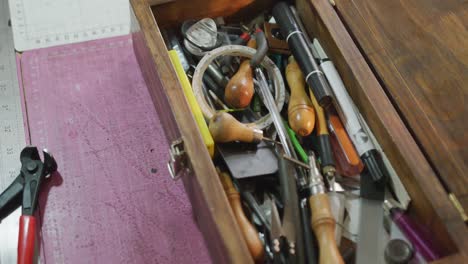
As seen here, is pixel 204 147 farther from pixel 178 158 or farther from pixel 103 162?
pixel 103 162

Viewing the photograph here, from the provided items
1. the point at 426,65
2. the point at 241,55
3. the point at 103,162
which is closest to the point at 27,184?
the point at 103,162

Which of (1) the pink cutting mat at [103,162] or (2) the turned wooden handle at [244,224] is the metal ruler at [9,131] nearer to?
(1) the pink cutting mat at [103,162]

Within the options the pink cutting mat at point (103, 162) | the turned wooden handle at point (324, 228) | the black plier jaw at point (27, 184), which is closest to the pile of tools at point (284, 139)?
the turned wooden handle at point (324, 228)

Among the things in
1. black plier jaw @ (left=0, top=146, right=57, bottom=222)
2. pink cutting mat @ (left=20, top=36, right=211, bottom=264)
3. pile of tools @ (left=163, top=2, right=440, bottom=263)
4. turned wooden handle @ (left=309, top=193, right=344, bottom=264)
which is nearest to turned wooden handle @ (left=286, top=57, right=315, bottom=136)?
pile of tools @ (left=163, top=2, right=440, bottom=263)

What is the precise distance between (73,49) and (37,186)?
0.91 feet

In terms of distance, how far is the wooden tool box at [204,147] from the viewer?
1.98 ft

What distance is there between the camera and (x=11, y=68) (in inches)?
36.7

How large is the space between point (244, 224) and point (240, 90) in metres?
0.19

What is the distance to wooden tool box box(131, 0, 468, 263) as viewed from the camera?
603 millimetres

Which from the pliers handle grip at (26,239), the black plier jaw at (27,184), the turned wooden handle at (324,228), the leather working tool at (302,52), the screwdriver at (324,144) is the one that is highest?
the leather working tool at (302,52)

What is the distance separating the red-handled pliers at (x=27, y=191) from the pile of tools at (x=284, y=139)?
0.25 m

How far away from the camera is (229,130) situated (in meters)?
0.68

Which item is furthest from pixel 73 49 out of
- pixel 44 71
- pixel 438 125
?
pixel 438 125

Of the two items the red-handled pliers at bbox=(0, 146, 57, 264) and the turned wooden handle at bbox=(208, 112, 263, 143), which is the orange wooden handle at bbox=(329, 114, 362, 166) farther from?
the red-handled pliers at bbox=(0, 146, 57, 264)
